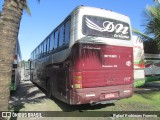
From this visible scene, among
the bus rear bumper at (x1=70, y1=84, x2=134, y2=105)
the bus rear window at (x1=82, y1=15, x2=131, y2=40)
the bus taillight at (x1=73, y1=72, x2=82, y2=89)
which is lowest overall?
the bus rear bumper at (x1=70, y1=84, x2=134, y2=105)

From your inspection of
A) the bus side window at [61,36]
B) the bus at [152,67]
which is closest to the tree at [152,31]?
the bus at [152,67]

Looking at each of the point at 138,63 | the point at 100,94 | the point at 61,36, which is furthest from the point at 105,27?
the point at 138,63

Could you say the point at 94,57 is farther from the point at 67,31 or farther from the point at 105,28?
the point at 67,31

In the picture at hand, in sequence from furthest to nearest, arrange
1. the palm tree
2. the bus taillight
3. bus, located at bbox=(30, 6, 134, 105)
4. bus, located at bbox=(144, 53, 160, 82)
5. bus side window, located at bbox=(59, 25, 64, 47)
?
1. bus, located at bbox=(144, 53, 160, 82)
2. bus side window, located at bbox=(59, 25, 64, 47)
3. bus, located at bbox=(30, 6, 134, 105)
4. the bus taillight
5. the palm tree

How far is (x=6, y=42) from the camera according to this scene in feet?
18.3

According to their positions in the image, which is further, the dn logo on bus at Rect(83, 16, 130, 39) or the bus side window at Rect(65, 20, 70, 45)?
the bus side window at Rect(65, 20, 70, 45)

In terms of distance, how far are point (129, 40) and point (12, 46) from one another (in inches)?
209

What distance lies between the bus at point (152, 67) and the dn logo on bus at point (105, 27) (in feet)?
21.4

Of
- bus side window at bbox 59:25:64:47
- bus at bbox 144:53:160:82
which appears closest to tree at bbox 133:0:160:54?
bus at bbox 144:53:160:82

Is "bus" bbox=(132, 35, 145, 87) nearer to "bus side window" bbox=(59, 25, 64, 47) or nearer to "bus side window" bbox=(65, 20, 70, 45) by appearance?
"bus side window" bbox=(59, 25, 64, 47)

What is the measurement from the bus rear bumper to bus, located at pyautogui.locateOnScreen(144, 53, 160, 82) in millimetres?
6443

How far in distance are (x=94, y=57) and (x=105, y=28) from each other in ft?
4.22

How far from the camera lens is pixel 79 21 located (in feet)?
26.9

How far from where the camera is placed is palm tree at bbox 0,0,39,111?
5.56 meters
